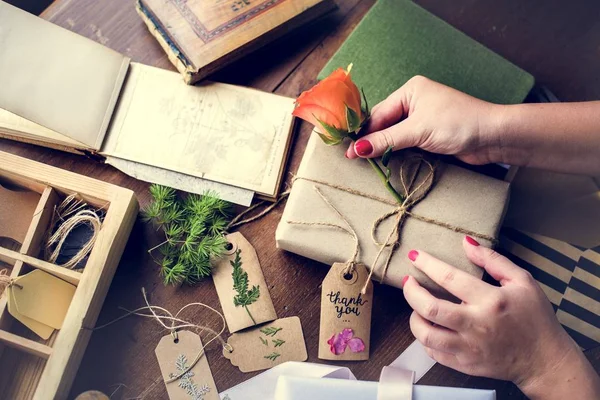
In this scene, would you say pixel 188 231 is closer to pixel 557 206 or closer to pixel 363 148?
pixel 363 148

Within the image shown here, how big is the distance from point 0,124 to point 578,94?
1128 mm

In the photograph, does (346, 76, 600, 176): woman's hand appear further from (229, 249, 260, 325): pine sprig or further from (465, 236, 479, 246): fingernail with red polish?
(229, 249, 260, 325): pine sprig

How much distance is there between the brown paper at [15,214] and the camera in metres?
0.90

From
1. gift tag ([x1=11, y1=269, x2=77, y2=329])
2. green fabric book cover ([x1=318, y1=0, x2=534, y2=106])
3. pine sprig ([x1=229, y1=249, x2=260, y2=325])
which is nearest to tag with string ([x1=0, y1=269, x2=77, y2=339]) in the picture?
gift tag ([x1=11, y1=269, x2=77, y2=329])

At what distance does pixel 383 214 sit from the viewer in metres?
0.84

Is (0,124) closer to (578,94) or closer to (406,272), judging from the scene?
(406,272)

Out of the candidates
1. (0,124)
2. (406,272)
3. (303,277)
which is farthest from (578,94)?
(0,124)

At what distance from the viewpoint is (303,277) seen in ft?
3.09

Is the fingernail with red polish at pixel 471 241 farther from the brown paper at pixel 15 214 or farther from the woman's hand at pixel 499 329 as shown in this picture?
the brown paper at pixel 15 214

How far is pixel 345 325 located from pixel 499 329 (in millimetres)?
252

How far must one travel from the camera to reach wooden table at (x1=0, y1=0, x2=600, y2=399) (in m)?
0.91

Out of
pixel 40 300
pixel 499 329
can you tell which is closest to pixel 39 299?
pixel 40 300

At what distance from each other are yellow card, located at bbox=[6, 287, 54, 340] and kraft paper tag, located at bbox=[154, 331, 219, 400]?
0.18 meters

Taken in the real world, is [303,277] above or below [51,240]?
below
